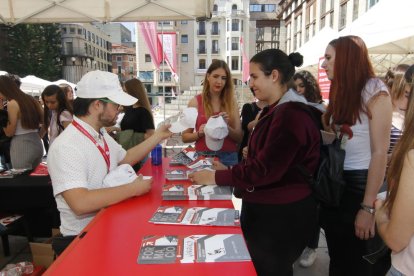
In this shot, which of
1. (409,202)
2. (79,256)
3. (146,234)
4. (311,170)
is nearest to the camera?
(409,202)

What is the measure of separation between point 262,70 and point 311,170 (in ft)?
1.79

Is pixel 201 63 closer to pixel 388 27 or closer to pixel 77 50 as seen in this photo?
pixel 77 50

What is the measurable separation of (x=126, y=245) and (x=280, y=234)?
2.46 feet

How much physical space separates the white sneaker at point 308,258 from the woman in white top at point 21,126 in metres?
3.16

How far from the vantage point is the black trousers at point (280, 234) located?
1.52m

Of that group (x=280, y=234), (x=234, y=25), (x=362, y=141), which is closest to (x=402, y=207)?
(x=280, y=234)

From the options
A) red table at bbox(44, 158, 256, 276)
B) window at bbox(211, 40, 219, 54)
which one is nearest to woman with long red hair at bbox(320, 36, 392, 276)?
red table at bbox(44, 158, 256, 276)

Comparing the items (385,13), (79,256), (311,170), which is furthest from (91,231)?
(385,13)

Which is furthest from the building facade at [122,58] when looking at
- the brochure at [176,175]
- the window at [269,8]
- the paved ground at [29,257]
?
the brochure at [176,175]

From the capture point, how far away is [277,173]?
55.6 inches

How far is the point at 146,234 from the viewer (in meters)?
1.28

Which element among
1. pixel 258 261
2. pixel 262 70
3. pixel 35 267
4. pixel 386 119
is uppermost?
pixel 262 70

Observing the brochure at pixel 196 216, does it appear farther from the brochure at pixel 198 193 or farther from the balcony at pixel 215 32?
the balcony at pixel 215 32

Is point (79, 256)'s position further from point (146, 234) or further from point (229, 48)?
point (229, 48)
